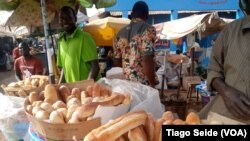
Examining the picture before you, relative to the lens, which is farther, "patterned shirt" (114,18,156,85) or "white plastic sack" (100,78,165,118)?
"patterned shirt" (114,18,156,85)

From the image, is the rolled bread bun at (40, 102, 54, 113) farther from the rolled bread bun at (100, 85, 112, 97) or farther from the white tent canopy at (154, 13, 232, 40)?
the white tent canopy at (154, 13, 232, 40)

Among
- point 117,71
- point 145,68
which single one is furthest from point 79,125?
point 117,71

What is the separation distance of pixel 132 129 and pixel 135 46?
181cm

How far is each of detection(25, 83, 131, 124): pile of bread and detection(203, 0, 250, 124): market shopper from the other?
540mm

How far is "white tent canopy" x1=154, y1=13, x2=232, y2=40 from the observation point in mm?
9070

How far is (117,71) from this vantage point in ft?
14.0

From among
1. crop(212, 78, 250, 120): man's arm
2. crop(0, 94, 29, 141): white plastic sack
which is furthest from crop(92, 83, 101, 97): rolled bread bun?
crop(212, 78, 250, 120): man's arm

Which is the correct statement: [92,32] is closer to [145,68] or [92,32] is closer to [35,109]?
[145,68]

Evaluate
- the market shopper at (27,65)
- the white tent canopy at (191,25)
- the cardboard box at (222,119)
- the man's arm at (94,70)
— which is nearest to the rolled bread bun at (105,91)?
the cardboard box at (222,119)

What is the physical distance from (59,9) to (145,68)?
1.08 meters

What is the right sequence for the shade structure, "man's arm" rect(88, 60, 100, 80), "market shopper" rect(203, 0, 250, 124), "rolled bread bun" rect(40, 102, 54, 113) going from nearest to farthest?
"market shopper" rect(203, 0, 250, 124)
"rolled bread bun" rect(40, 102, 54, 113)
"man's arm" rect(88, 60, 100, 80)
the shade structure

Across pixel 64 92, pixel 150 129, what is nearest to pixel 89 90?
pixel 64 92

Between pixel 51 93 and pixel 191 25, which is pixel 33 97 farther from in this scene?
pixel 191 25

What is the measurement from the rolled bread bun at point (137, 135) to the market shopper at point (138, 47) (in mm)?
1709
